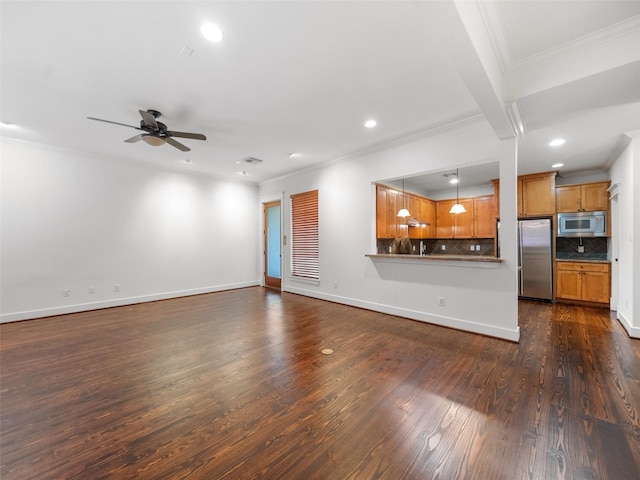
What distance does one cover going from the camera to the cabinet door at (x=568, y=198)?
5.33 meters

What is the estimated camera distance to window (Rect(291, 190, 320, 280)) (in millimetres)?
5922

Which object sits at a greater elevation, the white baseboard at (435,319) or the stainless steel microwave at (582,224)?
the stainless steel microwave at (582,224)

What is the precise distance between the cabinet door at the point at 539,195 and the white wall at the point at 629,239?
0.95 metres

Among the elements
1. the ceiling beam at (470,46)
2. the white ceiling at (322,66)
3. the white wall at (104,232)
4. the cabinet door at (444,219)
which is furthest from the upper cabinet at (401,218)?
the white wall at (104,232)

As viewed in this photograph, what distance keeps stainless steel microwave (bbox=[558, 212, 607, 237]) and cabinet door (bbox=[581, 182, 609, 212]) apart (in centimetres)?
13

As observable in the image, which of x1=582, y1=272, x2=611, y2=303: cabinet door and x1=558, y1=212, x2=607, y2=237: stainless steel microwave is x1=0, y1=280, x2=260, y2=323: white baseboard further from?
x1=582, y1=272, x2=611, y2=303: cabinet door

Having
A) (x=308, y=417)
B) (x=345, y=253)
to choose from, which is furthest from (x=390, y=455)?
(x=345, y=253)

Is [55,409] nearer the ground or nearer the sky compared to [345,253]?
nearer the ground

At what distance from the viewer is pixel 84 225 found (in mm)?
4965

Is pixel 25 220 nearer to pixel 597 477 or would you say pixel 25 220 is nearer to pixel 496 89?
pixel 496 89

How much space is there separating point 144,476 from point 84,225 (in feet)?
17.2

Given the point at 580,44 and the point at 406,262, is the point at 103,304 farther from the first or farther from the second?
the point at 580,44

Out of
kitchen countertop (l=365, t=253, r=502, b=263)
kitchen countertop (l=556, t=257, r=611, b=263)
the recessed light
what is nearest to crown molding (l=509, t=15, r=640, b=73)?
kitchen countertop (l=365, t=253, r=502, b=263)

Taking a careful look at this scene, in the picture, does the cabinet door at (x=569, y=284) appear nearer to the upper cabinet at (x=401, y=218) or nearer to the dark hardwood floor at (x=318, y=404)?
the dark hardwood floor at (x=318, y=404)
